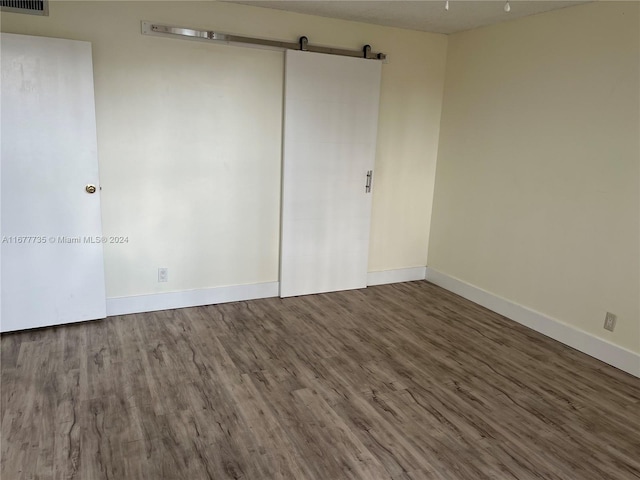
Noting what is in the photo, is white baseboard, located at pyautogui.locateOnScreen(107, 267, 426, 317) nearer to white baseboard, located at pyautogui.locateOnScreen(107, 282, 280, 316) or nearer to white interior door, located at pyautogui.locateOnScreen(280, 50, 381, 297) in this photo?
white baseboard, located at pyautogui.locateOnScreen(107, 282, 280, 316)

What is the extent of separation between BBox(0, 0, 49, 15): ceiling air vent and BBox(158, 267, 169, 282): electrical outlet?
6.39 feet

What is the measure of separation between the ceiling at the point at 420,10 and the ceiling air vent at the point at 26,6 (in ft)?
4.26

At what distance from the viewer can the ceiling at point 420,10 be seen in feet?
11.1

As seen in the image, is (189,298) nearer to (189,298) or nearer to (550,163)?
(189,298)

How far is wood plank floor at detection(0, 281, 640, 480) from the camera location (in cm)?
216

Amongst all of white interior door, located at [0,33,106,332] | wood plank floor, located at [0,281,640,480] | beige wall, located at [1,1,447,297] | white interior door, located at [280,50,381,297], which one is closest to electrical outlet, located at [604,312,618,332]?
wood plank floor, located at [0,281,640,480]

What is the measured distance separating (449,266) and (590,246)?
1.51 m

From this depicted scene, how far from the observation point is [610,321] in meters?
3.24

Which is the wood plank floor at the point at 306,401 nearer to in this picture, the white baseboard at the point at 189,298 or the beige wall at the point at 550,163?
Answer: the white baseboard at the point at 189,298

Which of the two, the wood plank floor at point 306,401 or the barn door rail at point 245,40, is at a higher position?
the barn door rail at point 245,40

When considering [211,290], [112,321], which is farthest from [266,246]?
[112,321]

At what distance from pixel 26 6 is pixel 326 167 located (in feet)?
7.98

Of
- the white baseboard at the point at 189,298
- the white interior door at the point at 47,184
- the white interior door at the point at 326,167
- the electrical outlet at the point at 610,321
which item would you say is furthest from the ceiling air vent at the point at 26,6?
the electrical outlet at the point at 610,321

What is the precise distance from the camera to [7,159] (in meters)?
3.05
